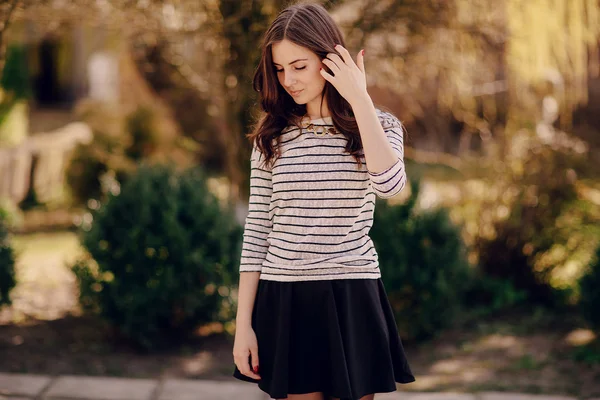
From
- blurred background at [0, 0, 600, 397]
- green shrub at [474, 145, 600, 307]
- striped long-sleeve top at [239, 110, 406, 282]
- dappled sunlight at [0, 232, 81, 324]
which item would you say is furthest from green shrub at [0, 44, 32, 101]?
striped long-sleeve top at [239, 110, 406, 282]

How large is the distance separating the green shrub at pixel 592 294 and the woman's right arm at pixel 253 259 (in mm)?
2857

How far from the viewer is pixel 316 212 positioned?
7.16 ft

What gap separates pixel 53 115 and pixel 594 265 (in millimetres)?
11805

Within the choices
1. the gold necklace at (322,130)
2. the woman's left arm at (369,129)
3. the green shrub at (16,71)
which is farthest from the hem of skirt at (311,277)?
the green shrub at (16,71)

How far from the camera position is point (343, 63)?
210cm

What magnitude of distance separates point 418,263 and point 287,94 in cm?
251

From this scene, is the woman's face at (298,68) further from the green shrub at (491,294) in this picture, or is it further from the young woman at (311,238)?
the green shrub at (491,294)

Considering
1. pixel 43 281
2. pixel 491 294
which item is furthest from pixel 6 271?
pixel 491 294

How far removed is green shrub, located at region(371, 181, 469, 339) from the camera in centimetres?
453

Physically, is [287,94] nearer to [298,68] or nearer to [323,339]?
[298,68]

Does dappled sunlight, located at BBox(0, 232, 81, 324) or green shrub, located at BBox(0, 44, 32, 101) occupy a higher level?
green shrub, located at BBox(0, 44, 32, 101)

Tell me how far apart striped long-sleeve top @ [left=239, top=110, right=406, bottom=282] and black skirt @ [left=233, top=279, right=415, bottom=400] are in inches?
1.7

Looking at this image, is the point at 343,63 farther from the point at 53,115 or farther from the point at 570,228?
the point at 53,115

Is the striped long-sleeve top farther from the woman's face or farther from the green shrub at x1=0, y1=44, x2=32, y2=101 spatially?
the green shrub at x1=0, y1=44, x2=32, y2=101
